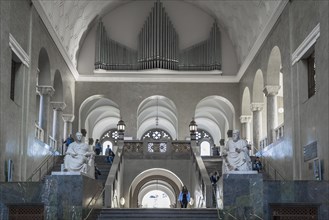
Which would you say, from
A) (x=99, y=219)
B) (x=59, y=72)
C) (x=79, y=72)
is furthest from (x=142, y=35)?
(x=99, y=219)

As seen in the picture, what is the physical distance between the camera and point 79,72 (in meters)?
36.3

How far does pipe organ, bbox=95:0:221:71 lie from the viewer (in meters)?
36.1

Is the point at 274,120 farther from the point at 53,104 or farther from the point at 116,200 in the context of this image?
the point at 53,104

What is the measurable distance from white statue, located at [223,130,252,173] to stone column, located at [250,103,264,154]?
565 inches

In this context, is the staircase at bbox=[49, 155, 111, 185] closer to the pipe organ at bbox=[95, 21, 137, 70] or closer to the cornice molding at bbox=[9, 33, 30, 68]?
the cornice molding at bbox=[9, 33, 30, 68]

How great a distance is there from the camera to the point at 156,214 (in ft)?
58.7

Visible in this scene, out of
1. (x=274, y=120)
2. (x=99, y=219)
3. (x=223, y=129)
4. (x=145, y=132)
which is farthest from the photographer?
(x=145, y=132)

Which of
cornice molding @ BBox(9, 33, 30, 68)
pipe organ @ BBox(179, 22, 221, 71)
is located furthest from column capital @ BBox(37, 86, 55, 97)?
pipe organ @ BBox(179, 22, 221, 71)

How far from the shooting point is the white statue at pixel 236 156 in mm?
16734

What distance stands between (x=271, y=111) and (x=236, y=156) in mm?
11916

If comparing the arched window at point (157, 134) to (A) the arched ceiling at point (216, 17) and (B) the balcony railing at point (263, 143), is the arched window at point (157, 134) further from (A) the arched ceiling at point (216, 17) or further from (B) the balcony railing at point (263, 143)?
(B) the balcony railing at point (263, 143)

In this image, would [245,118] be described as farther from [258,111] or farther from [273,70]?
[273,70]

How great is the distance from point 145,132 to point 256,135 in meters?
18.5

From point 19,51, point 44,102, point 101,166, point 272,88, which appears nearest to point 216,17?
point 272,88
